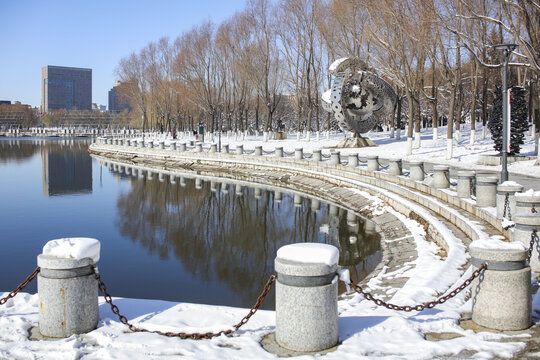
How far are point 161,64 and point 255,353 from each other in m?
70.7

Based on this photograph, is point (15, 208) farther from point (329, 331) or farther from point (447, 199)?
point (329, 331)

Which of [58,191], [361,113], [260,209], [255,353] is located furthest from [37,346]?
[361,113]

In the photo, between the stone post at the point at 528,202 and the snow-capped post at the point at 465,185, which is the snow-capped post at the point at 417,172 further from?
the stone post at the point at 528,202

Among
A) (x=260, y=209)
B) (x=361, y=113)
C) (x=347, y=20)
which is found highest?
(x=347, y=20)

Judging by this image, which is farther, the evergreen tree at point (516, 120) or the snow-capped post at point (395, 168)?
the evergreen tree at point (516, 120)

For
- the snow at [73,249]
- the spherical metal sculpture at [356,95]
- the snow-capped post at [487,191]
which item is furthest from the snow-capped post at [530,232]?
the spherical metal sculpture at [356,95]

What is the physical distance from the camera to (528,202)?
889 centimetres

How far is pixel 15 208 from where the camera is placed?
74.6 feet

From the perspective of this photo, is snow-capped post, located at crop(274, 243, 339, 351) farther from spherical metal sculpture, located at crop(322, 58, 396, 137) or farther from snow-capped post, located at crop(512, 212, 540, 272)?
spherical metal sculpture, located at crop(322, 58, 396, 137)

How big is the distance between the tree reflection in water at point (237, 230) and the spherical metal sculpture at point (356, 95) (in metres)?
9.73

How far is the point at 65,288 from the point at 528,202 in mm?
7386

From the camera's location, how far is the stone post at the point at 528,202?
28.9ft

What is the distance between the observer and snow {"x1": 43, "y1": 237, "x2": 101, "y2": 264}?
5898 millimetres

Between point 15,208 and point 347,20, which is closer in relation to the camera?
point 15,208
